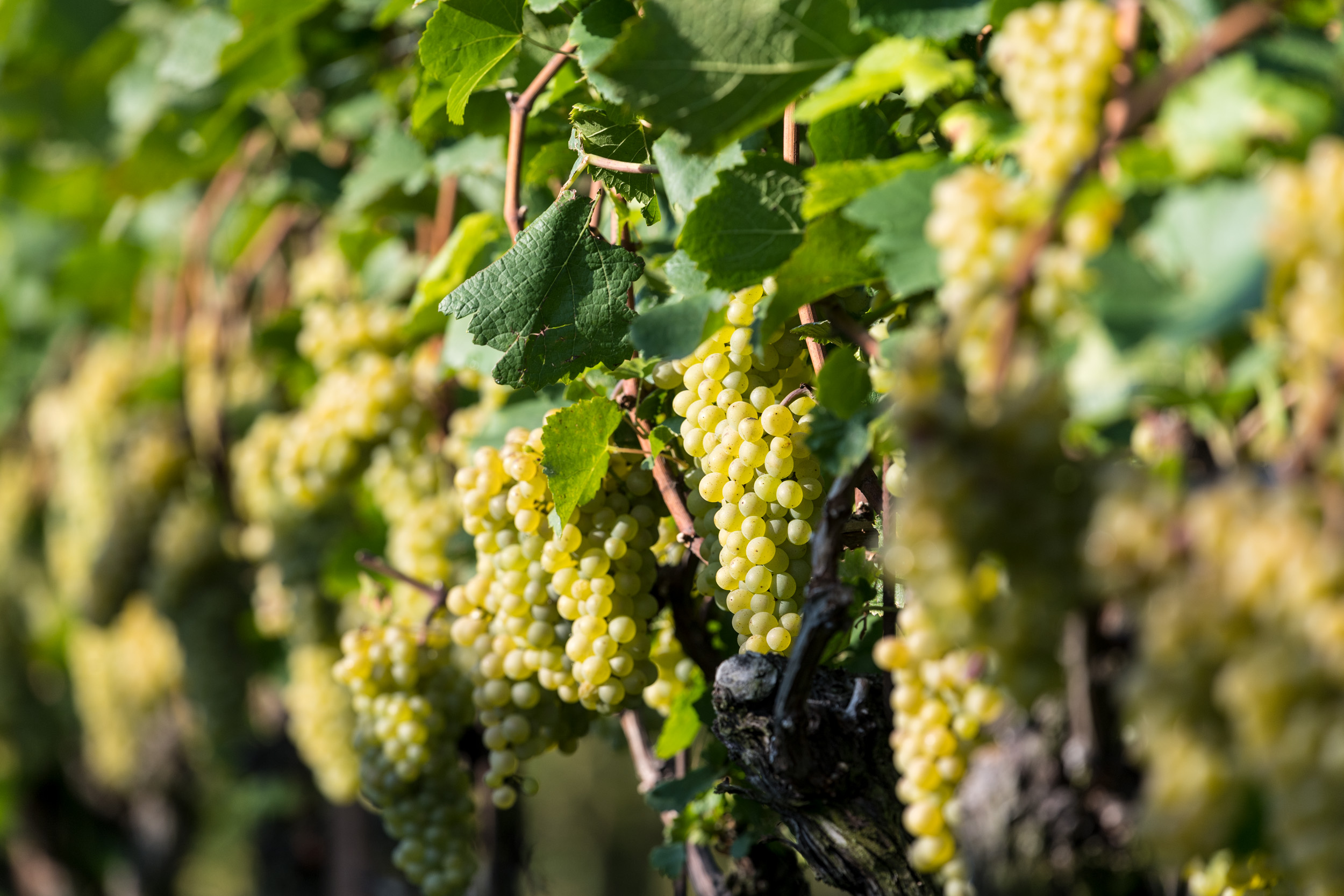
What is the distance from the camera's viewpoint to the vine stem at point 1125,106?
363 millimetres

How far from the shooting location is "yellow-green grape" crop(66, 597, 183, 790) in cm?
193

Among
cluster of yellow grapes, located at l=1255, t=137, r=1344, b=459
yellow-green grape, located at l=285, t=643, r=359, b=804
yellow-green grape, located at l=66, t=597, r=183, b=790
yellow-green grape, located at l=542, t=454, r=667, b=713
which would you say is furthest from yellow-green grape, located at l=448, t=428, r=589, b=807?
yellow-green grape, located at l=66, t=597, r=183, b=790

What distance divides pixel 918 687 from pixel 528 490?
307 millimetres

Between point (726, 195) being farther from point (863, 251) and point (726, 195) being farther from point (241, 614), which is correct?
point (241, 614)

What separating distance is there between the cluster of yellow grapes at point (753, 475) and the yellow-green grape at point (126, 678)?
5.01ft

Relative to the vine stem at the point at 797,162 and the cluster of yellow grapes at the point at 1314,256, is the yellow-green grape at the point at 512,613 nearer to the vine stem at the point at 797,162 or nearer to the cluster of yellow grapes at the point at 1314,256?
the vine stem at the point at 797,162

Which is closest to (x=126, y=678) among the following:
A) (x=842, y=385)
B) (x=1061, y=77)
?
(x=842, y=385)

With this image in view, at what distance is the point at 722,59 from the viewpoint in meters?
0.48

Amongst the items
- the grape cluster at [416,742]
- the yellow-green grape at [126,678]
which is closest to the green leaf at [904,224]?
the grape cluster at [416,742]

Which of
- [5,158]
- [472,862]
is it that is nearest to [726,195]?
[472,862]

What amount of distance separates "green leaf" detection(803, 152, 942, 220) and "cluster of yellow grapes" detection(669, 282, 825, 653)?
10cm

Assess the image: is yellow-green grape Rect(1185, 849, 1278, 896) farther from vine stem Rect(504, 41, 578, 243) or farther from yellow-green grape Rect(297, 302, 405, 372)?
yellow-green grape Rect(297, 302, 405, 372)

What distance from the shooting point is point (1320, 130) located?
353 millimetres

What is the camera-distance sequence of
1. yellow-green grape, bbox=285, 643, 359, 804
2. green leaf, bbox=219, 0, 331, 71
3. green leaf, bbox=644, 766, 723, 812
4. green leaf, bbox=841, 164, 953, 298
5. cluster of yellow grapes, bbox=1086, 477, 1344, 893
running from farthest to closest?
yellow-green grape, bbox=285, 643, 359, 804
green leaf, bbox=219, 0, 331, 71
green leaf, bbox=644, 766, 723, 812
green leaf, bbox=841, 164, 953, 298
cluster of yellow grapes, bbox=1086, 477, 1344, 893
